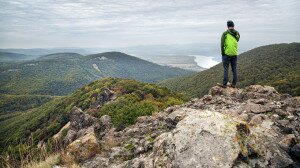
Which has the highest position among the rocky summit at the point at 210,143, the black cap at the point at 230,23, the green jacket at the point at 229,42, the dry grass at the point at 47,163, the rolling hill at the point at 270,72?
the black cap at the point at 230,23

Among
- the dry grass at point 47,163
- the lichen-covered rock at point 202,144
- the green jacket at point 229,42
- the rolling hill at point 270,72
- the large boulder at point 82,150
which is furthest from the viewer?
the rolling hill at point 270,72

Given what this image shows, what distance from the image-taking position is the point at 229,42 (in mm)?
15977

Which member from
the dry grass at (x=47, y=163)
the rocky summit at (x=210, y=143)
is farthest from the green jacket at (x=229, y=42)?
the dry grass at (x=47, y=163)

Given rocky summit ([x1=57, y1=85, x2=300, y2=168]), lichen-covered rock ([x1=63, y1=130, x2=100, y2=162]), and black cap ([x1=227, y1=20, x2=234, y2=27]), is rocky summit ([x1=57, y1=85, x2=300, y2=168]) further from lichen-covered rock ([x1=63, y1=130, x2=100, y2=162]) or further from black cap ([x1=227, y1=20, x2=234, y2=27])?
black cap ([x1=227, y1=20, x2=234, y2=27])

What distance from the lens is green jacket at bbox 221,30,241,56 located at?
15.9 metres

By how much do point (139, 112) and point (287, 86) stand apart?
60.3 meters

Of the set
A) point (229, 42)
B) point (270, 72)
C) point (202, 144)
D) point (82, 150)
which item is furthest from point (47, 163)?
point (270, 72)

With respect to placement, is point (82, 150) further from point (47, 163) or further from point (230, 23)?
point (230, 23)

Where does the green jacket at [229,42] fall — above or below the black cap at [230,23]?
below

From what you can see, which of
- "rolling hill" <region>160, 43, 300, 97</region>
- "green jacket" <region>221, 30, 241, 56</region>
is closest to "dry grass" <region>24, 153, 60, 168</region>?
"green jacket" <region>221, 30, 241, 56</region>

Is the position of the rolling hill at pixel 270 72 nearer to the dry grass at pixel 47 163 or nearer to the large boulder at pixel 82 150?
the large boulder at pixel 82 150

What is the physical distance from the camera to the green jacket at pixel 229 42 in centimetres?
1591

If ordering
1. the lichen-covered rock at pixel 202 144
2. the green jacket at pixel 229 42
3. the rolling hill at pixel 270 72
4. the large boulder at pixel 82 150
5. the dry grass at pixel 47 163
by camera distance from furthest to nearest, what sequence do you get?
the rolling hill at pixel 270 72, the green jacket at pixel 229 42, the large boulder at pixel 82 150, the dry grass at pixel 47 163, the lichen-covered rock at pixel 202 144

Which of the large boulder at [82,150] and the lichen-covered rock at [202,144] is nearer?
the lichen-covered rock at [202,144]
